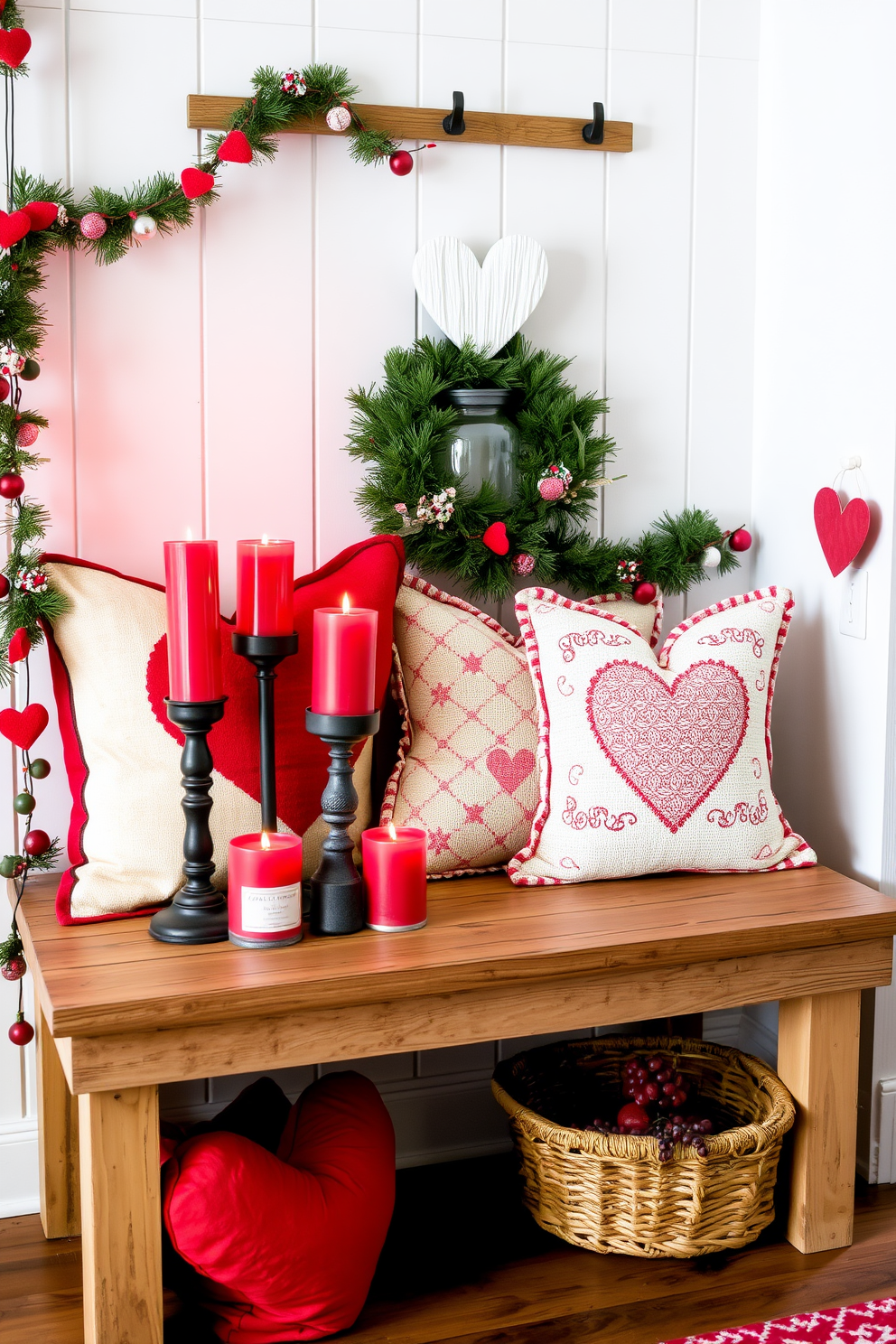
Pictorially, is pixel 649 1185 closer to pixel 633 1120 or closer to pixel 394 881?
pixel 633 1120

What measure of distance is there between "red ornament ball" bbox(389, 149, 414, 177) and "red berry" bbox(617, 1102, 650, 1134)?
1475mm

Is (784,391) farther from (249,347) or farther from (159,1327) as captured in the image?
(159,1327)

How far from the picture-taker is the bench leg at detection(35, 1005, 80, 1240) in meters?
1.75

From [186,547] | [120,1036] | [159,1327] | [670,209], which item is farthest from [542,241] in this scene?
[159,1327]

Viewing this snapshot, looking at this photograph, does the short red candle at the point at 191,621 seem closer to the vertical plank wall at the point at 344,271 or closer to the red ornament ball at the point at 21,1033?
the vertical plank wall at the point at 344,271

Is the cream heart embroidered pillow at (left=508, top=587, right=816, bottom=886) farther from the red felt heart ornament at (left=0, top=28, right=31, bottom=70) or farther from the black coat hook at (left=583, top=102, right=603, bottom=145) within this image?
the red felt heart ornament at (left=0, top=28, right=31, bottom=70)

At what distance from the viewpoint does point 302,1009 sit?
4.72 ft

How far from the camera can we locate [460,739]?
1825 millimetres

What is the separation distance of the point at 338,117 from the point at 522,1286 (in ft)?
5.65

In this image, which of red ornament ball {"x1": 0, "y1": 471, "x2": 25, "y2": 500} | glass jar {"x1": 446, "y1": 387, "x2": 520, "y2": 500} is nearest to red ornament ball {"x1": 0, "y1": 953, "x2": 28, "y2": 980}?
red ornament ball {"x1": 0, "y1": 471, "x2": 25, "y2": 500}

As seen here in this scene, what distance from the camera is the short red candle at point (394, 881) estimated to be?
5.18 ft

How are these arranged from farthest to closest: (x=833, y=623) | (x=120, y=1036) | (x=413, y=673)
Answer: (x=833, y=623), (x=413, y=673), (x=120, y=1036)

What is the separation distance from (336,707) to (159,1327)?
30.7 inches

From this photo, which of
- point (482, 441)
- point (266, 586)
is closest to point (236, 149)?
point (482, 441)
